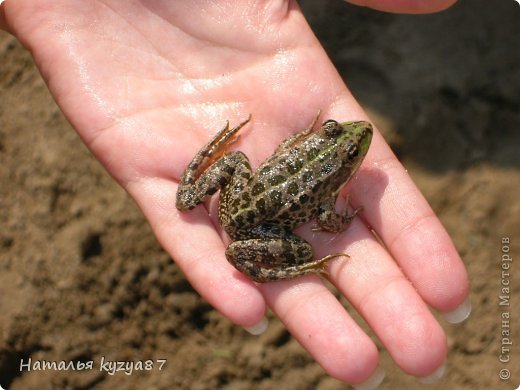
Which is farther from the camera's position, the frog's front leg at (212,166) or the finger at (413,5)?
the finger at (413,5)

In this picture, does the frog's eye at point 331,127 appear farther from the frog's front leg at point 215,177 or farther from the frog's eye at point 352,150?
the frog's front leg at point 215,177

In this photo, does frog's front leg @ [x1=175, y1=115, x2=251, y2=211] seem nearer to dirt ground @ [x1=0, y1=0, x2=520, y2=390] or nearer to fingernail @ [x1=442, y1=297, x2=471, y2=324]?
dirt ground @ [x1=0, y1=0, x2=520, y2=390]

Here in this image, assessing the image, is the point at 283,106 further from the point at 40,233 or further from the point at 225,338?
the point at 40,233

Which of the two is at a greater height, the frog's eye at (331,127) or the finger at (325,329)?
the frog's eye at (331,127)

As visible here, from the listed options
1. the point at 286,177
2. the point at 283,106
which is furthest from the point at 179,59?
the point at 286,177

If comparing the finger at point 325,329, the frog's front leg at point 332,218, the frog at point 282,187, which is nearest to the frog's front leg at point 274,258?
the frog at point 282,187

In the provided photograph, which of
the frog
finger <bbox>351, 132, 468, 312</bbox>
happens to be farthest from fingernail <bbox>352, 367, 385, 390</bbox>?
the frog
